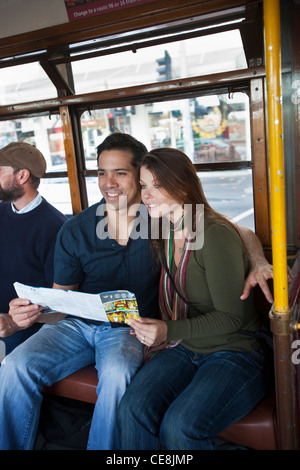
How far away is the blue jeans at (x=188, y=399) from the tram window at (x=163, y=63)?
1664mm

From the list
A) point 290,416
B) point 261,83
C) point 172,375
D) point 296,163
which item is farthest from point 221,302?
point 261,83

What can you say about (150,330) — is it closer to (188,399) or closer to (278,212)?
(188,399)

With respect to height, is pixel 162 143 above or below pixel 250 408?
above

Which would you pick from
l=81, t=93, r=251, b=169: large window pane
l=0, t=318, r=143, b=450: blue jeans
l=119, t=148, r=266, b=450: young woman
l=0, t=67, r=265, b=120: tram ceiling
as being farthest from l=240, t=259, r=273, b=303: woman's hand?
l=0, t=67, r=265, b=120: tram ceiling

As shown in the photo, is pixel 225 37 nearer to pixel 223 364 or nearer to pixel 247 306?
pixel 247 306

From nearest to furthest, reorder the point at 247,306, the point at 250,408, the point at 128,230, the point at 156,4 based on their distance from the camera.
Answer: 1. the point at 250,408
2. the point at 247,306
3. the point at 156,4
4. the point at 128,230

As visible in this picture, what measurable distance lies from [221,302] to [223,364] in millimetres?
274

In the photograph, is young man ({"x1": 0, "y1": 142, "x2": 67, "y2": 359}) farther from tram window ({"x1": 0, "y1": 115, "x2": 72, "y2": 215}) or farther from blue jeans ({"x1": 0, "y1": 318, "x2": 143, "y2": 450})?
blue jeans ({"x1": 0, "y1": 318, "x2": 143, "y2": 450})

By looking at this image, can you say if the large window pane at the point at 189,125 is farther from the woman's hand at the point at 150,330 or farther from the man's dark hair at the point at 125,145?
the woman's hand at the point at 150,330

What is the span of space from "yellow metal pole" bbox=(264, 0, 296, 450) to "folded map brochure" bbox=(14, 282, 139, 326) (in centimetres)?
64

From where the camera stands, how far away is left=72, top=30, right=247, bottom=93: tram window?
2467 mm

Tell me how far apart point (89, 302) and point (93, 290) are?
19.4 inches

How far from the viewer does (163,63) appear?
2.73m
